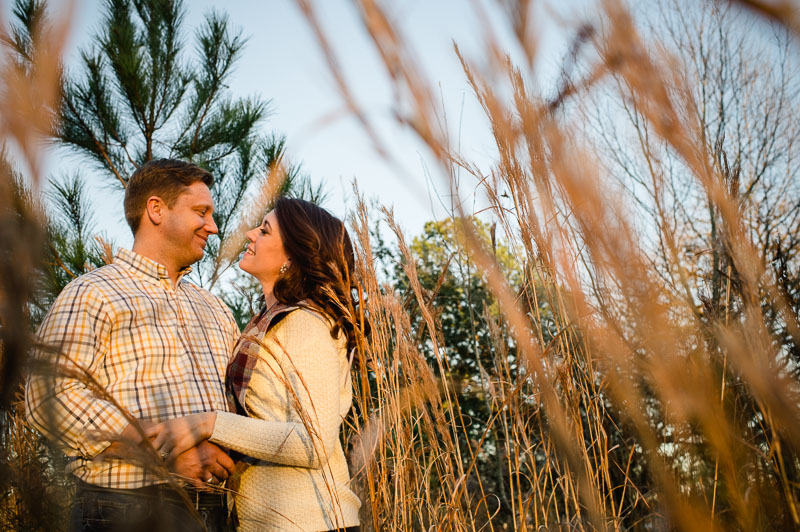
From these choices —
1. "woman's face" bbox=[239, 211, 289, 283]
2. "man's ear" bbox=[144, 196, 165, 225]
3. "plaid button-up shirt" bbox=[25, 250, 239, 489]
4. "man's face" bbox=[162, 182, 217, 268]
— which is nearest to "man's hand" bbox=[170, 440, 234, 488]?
"plaid button-up shirt" bbox=[25, 250, 239, 489]

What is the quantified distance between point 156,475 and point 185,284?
1.68 m

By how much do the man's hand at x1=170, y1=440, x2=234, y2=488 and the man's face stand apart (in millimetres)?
744

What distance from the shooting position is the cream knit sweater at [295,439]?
1.28m

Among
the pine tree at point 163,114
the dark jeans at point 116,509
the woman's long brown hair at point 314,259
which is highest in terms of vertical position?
the pine tree at point 163,114

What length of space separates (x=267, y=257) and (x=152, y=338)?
420 millimetres

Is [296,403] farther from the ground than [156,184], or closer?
closer

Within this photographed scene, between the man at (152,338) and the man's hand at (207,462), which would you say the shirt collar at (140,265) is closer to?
the man at (152,338)

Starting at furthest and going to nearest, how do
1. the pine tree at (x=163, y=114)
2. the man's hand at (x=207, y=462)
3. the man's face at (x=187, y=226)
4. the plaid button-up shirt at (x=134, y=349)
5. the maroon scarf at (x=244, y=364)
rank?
the pine tree at (x=163, y=114) → the man's face at (x=187, y=226) → the maroon scarf at (x=244, y=364) → the plaid button-up shirt at (x=134, y=349) → the man's hand at (x=207, y=462)

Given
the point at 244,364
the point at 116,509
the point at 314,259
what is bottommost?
the point at 116,509

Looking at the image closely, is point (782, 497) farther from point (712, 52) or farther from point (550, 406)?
point (712, 52)

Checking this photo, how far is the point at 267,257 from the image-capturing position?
1789 mm

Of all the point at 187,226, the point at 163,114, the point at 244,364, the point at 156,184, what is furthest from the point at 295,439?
the point at 163,114

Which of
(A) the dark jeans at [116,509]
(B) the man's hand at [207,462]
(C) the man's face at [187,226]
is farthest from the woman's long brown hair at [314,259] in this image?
(A) the dark jeans at [116,509]

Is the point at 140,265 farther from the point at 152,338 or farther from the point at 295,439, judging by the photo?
the point at 295,439
